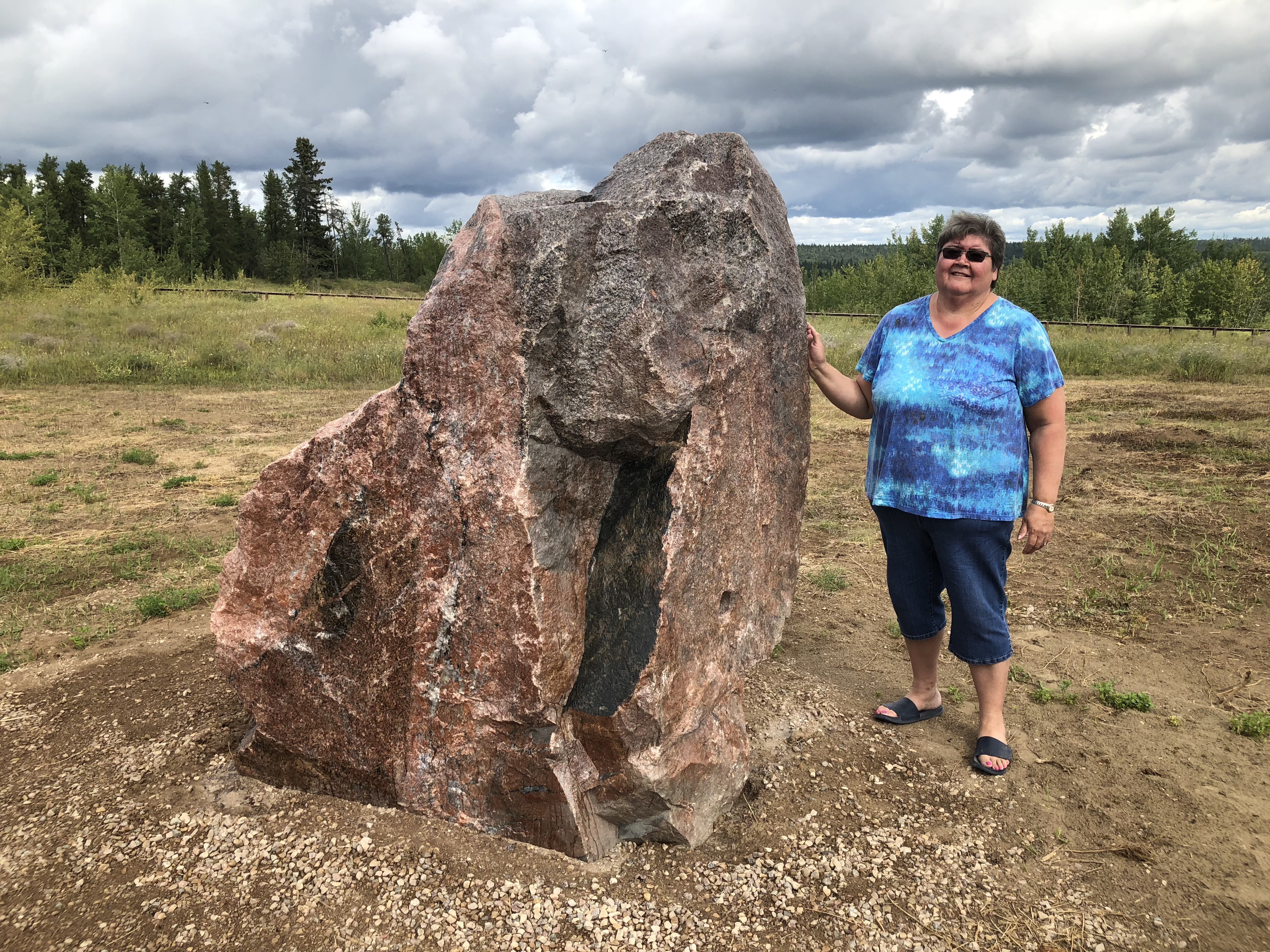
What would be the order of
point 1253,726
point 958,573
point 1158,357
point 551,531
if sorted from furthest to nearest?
point 1158,357
point 1253,726
point 958,573
point 551,531

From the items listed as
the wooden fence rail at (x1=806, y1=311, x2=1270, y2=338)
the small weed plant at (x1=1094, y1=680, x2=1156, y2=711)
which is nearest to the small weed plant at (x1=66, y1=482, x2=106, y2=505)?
the small weed plant at (x1=1094, y1=680, x2=1156, y2=711)

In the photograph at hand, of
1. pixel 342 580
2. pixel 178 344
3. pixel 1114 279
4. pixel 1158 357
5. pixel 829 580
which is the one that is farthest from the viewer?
pixel 1114 279

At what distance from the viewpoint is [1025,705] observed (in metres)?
4.59

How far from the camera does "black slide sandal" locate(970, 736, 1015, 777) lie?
3916mm

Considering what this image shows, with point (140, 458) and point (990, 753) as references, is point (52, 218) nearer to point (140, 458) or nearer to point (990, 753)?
point (140, 458)

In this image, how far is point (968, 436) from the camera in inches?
140

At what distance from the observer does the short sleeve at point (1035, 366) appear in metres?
3.45

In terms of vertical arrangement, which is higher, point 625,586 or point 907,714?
point 625,586

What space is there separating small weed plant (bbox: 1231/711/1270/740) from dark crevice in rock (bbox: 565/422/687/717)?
11.1ft

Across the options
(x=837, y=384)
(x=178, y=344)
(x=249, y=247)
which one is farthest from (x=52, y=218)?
(x=837, y=384)

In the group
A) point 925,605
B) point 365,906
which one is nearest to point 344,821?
point 365,906

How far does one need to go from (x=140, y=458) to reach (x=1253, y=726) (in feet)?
35.9

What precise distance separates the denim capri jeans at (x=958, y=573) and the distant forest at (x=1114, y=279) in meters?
26.8

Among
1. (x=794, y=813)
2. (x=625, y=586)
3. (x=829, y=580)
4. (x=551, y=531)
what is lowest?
(x=794, y=813)
